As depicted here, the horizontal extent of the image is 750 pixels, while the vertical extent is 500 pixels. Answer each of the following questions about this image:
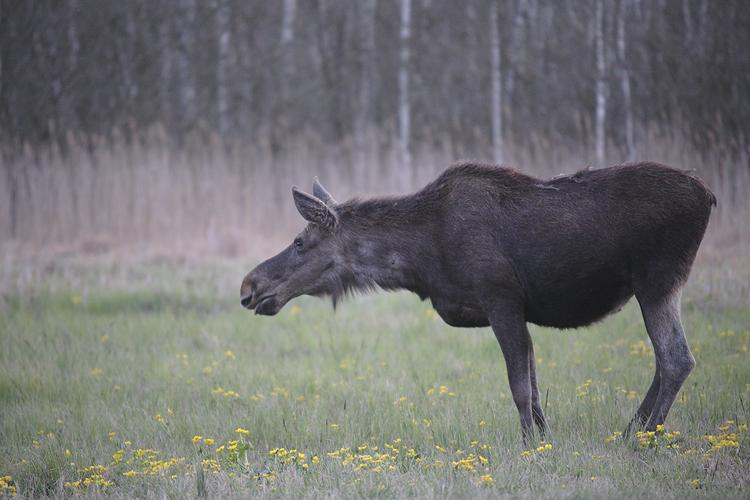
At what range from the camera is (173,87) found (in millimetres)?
24984

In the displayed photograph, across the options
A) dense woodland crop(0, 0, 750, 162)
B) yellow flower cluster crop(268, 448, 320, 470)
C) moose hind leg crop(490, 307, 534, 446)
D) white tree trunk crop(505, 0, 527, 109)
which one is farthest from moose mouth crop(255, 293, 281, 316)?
white tree trunk crop(505, 0, 527, 109)

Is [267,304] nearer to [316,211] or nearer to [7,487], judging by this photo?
[316,211]

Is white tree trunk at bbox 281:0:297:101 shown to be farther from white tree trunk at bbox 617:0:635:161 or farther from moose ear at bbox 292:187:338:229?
moose ear at bbox 292:187:338:229

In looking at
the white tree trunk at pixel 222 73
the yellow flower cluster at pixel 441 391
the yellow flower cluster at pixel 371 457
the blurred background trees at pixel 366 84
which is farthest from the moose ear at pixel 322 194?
the white tree trunk at pixel 222 73

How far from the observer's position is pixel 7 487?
5.71m

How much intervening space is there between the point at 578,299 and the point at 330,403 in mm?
2527

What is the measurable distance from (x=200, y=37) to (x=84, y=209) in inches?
535

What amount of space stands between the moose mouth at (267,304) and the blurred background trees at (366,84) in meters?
7.75

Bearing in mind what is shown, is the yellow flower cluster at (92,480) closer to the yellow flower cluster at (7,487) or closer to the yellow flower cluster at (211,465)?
the yellow flower cluster at (7,487)

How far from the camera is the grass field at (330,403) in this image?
209 inches

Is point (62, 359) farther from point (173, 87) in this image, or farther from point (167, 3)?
point (167, 3)

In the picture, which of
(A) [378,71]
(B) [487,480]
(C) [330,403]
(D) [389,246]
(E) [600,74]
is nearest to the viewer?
(B) [487,480]

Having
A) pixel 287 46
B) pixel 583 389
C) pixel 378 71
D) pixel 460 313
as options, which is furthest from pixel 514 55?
pixel 460 313

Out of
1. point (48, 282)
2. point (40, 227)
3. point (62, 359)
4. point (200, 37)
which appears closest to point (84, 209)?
point (40, 227)
